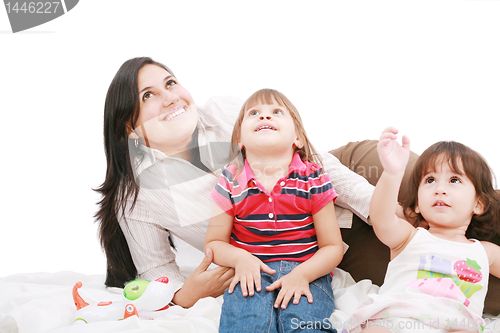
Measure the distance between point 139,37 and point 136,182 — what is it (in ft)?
2.85

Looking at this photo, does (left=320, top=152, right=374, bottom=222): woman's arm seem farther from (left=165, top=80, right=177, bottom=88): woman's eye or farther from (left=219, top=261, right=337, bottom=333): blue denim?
(left=165, top=80, right=177, bottom=88): woman's eye

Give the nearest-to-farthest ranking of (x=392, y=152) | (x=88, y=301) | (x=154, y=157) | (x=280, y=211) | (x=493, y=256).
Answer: (x=392, y=152), (x=493, y=256), (x=280, y=211), (x=88, y=301), (x=154, y=157)

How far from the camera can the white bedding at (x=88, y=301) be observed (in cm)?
93

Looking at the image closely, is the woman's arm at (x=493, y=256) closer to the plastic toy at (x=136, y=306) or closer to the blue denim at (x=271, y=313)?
the blue denim at (x=271, y=313)

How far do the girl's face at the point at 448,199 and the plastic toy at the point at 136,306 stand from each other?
0.74m

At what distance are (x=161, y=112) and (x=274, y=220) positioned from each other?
54 centimetres

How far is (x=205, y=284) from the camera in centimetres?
110

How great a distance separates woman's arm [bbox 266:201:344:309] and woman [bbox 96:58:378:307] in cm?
16

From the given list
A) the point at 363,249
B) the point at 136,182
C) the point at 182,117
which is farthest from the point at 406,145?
the point at 136,182

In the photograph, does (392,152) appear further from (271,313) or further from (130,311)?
(130,311)

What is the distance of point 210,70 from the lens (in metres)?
1.88

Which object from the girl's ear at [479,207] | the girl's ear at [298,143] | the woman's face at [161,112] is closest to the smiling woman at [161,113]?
the woman's face at [161,112]

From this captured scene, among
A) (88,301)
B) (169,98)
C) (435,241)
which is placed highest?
(169,98)

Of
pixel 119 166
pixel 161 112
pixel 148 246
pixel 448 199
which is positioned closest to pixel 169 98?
pixel 161 112
